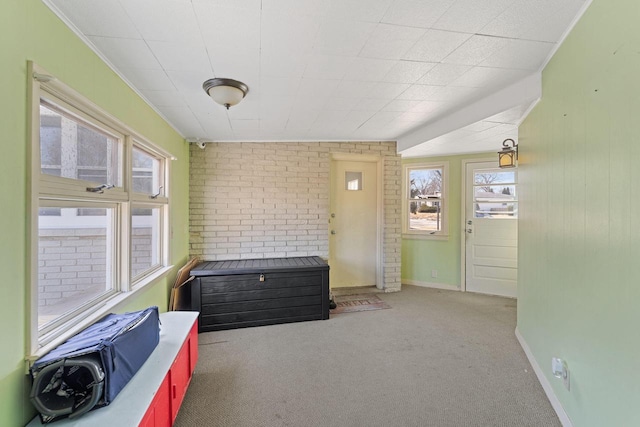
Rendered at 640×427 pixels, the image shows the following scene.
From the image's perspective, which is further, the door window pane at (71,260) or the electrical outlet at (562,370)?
the electrical outlet at (562,370)

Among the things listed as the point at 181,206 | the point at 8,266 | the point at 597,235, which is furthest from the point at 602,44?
the point at 181,206

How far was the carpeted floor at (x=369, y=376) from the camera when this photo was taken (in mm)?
1750

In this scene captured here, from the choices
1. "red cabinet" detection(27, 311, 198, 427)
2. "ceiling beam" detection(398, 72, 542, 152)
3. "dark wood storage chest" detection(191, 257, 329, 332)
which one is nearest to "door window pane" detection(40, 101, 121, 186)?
"red cabinet" detection(27, 311, 198, 427)

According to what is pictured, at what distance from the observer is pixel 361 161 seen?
4453mm

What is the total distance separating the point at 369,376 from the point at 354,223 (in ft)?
8.47

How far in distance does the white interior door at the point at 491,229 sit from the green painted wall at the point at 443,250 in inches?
5.4

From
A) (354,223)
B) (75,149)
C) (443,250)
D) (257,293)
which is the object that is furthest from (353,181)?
(75,149)

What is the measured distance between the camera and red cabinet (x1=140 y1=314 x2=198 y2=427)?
52.0 inches

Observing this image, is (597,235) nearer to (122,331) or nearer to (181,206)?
(122,331)

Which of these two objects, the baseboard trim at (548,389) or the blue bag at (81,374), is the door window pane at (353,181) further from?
the blue bag at (81,374)

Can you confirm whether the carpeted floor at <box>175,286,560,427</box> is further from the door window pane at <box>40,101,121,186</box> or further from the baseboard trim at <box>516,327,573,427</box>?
the door window pane at <box>40,101,121,186</box>

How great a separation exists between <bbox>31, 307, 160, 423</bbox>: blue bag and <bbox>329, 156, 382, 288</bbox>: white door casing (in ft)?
10.7

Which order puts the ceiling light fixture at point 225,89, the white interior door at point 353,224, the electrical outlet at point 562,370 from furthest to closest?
the white interior door at point 353,224 < the ceiling light fixture at point 225,89 < the electrical outlet at point 562,370

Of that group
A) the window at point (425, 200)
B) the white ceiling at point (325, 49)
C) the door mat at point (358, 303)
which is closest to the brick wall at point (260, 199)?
the door mat at point (358, 303)
